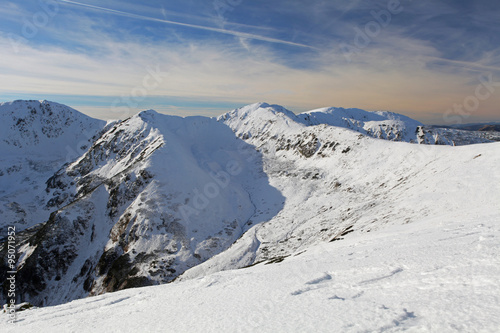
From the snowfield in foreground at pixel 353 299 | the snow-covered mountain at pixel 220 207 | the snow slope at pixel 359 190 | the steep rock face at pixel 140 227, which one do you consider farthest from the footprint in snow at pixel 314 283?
the steep rock face at pixel 140 227

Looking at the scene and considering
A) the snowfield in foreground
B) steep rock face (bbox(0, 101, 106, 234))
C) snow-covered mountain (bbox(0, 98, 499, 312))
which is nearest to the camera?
the snowfield in foreground

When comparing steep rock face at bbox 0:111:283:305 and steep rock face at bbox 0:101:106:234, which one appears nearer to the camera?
steep rock face at bbox 0:111:283:305

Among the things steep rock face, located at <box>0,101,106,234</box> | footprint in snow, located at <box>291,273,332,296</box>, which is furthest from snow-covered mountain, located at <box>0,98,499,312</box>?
footprint in snow, located at <box>291,273,332,296</box>

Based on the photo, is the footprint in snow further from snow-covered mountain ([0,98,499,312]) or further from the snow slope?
the snow slope

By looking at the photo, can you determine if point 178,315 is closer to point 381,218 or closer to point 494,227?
point 494,227

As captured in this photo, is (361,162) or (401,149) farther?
(361,162)

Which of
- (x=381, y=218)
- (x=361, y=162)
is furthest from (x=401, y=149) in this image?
(x=381, y=218)

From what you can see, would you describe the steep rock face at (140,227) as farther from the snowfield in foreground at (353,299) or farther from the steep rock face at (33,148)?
the snowfield in foreground at (353,299)
